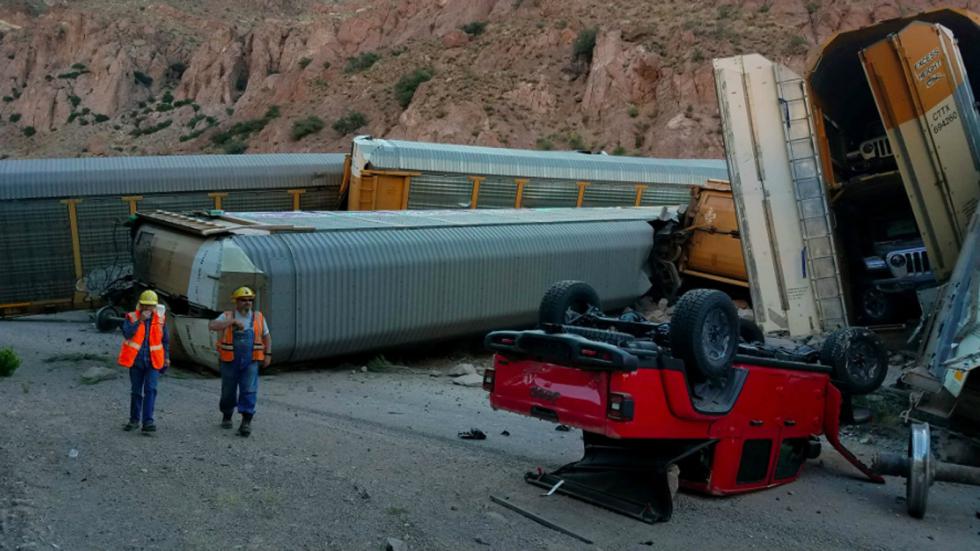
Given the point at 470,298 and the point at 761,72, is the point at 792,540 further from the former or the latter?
the point at 761,72

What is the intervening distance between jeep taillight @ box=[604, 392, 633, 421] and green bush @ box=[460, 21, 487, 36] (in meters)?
45.7

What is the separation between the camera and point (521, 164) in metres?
19.1

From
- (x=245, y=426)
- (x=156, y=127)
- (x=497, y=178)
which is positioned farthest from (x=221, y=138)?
(x=245, y=426)

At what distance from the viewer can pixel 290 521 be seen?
17.1 feet

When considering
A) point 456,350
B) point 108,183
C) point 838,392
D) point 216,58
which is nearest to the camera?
point 838,392

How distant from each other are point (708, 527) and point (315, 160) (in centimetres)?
1389

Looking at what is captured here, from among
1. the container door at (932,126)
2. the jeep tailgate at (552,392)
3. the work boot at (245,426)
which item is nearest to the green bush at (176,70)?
the container door at (932,126)

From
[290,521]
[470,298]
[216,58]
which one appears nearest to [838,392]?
[290,521]

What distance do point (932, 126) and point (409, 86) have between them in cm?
3611

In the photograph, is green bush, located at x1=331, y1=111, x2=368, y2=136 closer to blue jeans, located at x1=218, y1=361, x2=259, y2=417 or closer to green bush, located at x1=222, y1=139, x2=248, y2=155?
green bush, located at x1=222, y1=139, x2=248, y2=155

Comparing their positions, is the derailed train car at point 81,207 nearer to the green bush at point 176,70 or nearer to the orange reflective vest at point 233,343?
the orange reflective vest at point 233,343

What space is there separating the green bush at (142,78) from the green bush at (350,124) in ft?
81.3

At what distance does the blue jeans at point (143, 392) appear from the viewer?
7074 mm

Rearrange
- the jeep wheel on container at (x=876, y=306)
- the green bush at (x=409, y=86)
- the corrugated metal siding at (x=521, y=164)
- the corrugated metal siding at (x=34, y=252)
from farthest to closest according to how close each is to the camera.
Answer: the green bush at (x=409, y=86), the corrugated metal siding at (x=521, y=164), the corrugated metal siding at (x=34, y=252), the jeep wheel on container at (x=876, y=306)
